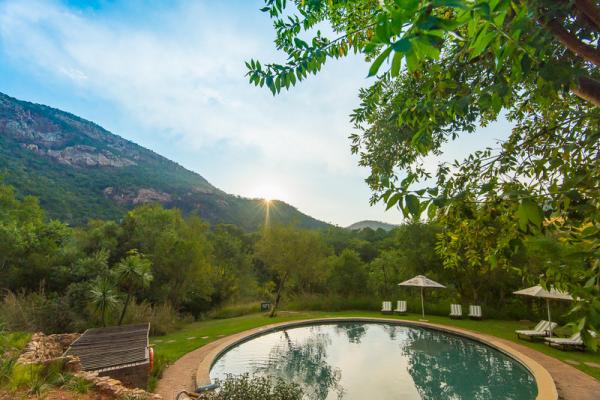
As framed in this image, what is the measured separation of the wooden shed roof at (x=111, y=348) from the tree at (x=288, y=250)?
A: 9394mm

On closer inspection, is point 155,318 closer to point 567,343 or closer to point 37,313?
point 37,313

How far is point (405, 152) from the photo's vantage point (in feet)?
14.3

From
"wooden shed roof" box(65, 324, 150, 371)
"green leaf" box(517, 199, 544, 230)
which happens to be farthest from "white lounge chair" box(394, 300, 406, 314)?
"green leaf" box(517, 199, 544, 230)

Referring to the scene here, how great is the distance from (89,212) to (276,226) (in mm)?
25325

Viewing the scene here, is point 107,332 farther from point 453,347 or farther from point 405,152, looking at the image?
point 453,347

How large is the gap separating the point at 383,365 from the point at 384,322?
577 cm

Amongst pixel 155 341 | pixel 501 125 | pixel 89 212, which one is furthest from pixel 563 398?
pixel 89 212

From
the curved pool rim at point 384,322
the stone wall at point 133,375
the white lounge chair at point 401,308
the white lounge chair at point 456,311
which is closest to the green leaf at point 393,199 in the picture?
the stone wall at point 133,375

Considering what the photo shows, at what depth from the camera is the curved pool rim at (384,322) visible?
23.2ft

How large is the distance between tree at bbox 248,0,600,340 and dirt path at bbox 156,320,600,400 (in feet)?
21.4

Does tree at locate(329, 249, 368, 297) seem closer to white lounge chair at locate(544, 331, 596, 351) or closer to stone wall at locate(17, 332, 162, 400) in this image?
white lounge chair at locate(544, 331, 596, 351)

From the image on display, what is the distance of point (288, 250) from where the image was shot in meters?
17.9

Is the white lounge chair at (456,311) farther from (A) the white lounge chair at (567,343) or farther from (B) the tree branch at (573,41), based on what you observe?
(B) the tree branch at (573,41)

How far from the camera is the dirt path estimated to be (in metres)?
6.48
